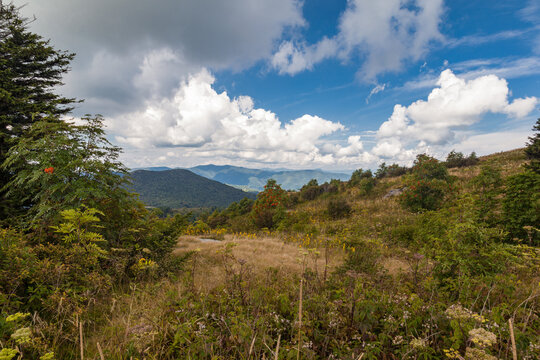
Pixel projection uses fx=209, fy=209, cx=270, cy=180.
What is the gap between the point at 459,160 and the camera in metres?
28.2

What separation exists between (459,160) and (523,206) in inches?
1152

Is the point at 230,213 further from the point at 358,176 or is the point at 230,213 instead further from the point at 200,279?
the point at 200,279

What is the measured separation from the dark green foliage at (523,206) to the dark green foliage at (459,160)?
86.1ft

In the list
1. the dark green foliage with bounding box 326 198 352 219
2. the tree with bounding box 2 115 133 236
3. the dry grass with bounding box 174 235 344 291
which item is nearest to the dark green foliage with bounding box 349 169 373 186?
the dark green foliage with bounding box 326 198 352 219

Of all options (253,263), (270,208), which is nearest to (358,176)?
(270,208)

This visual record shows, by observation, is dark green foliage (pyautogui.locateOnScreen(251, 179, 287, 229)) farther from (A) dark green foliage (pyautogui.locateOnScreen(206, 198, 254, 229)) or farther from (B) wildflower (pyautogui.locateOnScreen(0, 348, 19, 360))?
(B) wildflower (pyautogui.locateOnScreen(0, 348, 19, 360))

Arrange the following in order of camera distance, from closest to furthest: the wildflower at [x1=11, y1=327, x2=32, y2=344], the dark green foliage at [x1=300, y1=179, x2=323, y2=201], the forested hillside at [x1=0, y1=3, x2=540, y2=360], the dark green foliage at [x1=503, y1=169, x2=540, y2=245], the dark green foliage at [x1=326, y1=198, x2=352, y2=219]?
1. the wildflower at [x1=11, y1=327, x2=32, y2=344]
2. the forested hillside at [x1=0, y1=3, x2=540, y2=360]
3. the dark green foliage at [x1=503, y1=169, x2=540, y2=245]
4. the dark green foliage at [x1=326, y1=198, x2=352, y2=219]
5. the dark green foliage at [x1=300, y1=179, x2=323, y2=201]

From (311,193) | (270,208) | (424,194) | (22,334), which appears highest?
(22,334)

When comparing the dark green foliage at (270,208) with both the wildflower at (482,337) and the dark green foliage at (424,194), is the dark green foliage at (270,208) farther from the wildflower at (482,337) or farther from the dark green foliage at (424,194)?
the wildflower at (482,337)

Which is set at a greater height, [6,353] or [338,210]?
[6,353]

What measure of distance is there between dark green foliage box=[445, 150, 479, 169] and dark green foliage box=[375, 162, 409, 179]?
5055 mm

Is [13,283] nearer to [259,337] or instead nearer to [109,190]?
[109,190]

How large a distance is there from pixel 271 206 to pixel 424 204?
421 inches

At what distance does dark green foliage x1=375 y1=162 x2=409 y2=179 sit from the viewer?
3145cm
